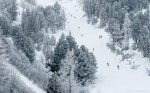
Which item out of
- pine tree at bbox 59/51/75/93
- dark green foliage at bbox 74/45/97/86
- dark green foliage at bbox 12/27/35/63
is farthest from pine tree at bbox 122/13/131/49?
pine tree at bbox 59/51/75/93

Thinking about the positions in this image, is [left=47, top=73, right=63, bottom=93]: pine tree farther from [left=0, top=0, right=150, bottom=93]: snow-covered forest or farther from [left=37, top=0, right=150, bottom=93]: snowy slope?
[left=37, top=0, right=150, bottom=93]: snowy slope

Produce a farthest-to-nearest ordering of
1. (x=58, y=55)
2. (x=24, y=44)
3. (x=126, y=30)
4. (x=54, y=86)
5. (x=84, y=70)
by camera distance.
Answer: (x=126, y=30) < (x=24, y=44) < (x=58, y=55) < (x=84, y=70) < (x=54, y=86)

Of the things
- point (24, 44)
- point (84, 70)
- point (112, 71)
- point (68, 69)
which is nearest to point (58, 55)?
point (84, 70)

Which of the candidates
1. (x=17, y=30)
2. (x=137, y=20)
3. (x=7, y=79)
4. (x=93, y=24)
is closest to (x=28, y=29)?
(x=17, y=30)

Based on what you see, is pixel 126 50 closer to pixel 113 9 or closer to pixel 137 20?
pixel 137 20

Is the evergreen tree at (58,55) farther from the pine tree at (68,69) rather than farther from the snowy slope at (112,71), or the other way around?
the pine tree at (68,69)

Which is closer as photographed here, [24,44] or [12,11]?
[24,44]

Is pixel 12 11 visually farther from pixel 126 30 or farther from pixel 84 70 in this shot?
pixel 84 70

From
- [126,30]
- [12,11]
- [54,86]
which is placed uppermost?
[12,11]
